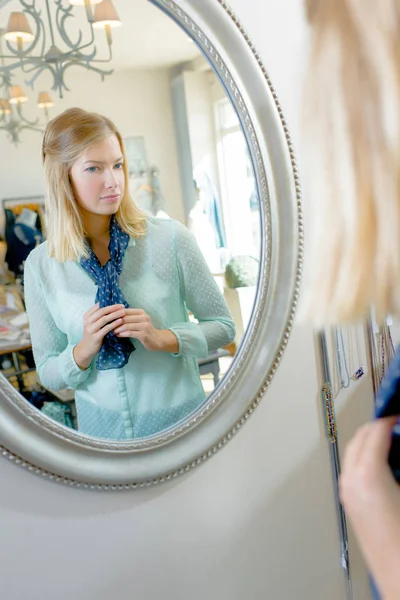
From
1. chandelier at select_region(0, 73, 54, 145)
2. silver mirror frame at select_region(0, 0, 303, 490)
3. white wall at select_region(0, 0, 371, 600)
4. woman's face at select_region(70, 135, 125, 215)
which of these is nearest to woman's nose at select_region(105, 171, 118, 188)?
woman's face at select_region(70, 135, 125, 215)

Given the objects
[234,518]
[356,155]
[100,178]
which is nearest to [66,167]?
[100,178]

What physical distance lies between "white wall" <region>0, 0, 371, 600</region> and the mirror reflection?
14 centimetres

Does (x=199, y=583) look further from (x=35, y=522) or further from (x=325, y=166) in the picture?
(x=325, y=166)

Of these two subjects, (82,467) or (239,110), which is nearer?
(82,467)

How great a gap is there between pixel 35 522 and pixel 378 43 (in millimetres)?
825

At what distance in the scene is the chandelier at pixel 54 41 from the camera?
3.03ft

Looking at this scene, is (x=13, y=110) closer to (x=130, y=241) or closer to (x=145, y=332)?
(x=130, y=241)

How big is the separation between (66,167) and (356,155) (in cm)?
57

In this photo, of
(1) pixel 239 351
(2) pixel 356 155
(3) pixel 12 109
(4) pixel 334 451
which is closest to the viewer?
(2) pixel 356 155

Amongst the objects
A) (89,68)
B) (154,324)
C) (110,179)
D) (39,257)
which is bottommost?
(154,324)

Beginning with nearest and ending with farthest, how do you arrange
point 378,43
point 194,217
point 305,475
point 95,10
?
point 378,43
point 95,10
point 194,217
point 305,475

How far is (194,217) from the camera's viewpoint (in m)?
1.10

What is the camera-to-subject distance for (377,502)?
0.53 m

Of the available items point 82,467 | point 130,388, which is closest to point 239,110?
point 130,388
